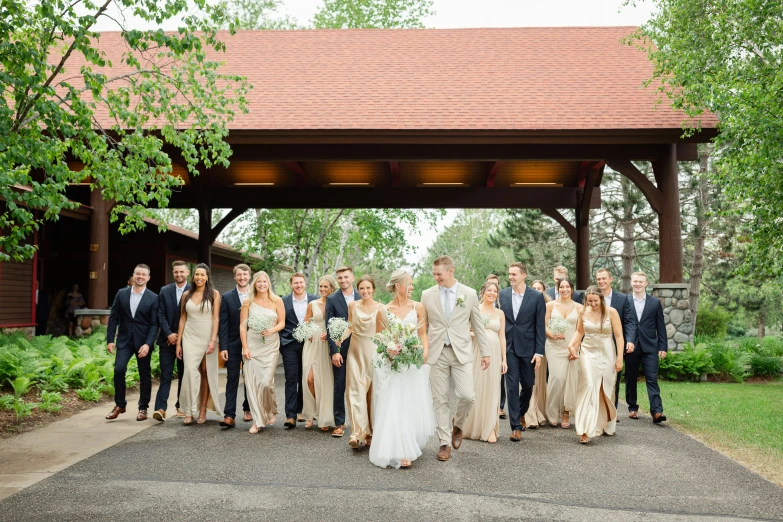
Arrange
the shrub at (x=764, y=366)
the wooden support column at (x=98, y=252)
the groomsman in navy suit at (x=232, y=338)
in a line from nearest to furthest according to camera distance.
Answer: the groomsman in navy suit at (x=232, y=338), the shrub at (x=764, y=366), the wooden support column at (x=98, y=252)

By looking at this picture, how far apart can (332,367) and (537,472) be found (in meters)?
3.18

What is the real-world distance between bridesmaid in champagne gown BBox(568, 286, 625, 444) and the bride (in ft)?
6.56

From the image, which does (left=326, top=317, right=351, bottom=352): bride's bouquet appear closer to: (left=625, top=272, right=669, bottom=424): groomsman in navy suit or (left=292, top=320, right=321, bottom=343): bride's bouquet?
(left=292, top=320, right=321, bottom=343): bride's bouquet

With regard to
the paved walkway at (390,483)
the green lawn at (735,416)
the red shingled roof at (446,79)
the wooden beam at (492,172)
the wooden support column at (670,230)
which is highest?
the red shingled roof at (446,79)

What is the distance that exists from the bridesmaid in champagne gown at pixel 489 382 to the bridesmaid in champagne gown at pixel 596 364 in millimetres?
876

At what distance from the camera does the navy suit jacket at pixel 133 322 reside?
9.42 meters

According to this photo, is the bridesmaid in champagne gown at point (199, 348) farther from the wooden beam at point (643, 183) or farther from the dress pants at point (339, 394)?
the wooden beam at point (643, 183)

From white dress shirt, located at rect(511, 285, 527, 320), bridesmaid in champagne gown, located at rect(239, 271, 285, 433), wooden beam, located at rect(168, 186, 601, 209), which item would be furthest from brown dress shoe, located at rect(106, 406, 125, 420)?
wooden beam, located at rect(168, 186, 601, 209)

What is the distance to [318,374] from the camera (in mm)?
9000

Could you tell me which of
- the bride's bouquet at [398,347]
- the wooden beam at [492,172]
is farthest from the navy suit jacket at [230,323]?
the wooden beam at [492,172]

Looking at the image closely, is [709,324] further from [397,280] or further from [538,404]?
[397,280]

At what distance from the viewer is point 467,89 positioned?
1684 centimetres

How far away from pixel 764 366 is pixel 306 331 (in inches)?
455

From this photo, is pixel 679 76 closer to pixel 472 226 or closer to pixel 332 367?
pixel 332 367
